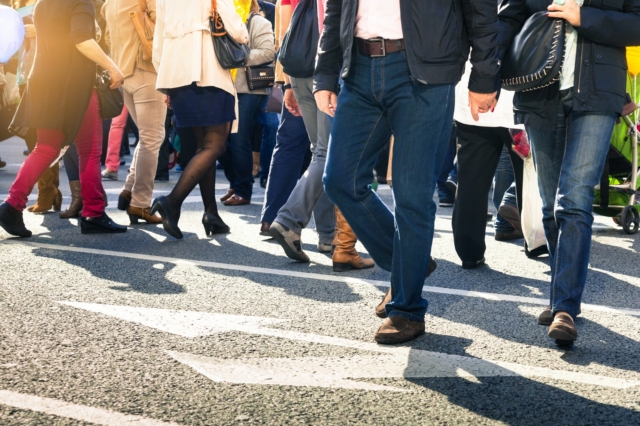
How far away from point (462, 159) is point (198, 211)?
135 inches

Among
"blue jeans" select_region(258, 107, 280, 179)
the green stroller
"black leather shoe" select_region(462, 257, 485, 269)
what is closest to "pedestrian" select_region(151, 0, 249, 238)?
"black leather shoe" select_region(462, 257, 485, 269)

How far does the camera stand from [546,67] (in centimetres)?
390

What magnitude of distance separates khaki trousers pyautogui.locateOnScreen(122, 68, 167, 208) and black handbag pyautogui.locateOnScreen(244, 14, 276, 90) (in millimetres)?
1361

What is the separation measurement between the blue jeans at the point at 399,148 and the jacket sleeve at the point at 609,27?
633mm

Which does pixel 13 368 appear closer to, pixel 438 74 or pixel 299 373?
pixel 299 373

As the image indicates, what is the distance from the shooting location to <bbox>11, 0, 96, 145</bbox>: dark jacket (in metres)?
6.64

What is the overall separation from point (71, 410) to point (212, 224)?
4188 mm

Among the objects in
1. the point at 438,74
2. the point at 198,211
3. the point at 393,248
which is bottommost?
the point at 198,211

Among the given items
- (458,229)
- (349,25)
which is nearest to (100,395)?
(349,25)

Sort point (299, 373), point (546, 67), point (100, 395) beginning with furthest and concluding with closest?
1. point (546, 67)
2. point (299, 373)
3. point (100, 395)

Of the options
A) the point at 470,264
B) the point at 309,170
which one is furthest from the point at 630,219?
the point at 309,170

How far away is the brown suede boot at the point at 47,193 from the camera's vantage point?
8086 millimetres

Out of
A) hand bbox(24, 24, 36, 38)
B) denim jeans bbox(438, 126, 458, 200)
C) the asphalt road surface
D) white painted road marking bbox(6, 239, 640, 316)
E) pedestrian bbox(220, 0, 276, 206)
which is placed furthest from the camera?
denim jeans bbox(438, 126, 458, 200)

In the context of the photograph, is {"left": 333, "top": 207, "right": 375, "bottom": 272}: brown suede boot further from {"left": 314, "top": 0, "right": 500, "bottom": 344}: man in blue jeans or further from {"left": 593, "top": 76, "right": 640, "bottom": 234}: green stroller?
{"left": 593, "top": 76, "right": 640, "bottom": 234}: green stroller
